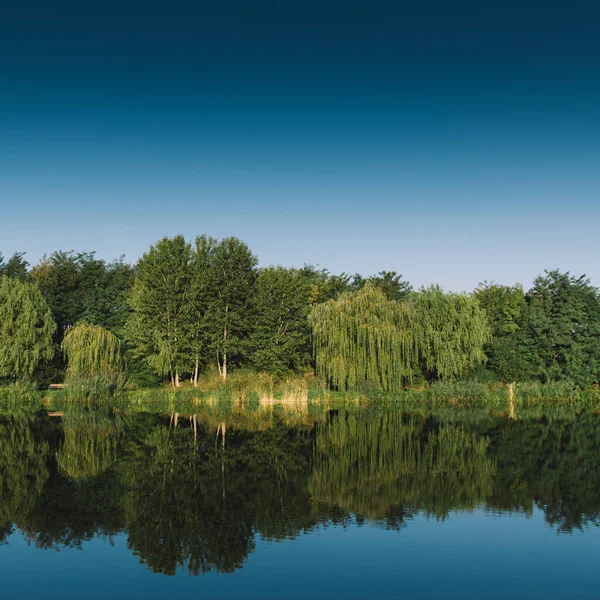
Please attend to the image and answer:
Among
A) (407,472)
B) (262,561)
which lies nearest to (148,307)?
(407,472)

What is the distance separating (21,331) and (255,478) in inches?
1001

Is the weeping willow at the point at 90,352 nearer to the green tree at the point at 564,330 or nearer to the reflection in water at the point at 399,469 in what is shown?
the reflection in water at the point at 399,469

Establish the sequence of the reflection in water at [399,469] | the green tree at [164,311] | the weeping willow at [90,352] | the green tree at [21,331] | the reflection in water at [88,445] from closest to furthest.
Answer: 1. the reflection in water at [399,469]
2. the reflection in water at [88,445]
3. the green tree at [21,331]
4. the weeping willow at [90,352]
5. the green tree at [164,311]

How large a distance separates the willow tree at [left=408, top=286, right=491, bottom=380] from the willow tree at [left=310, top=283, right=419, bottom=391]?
1.12 meters

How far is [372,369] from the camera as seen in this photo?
109 feet

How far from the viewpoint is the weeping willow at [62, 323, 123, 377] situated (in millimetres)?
34719

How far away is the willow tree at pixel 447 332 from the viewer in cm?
3503

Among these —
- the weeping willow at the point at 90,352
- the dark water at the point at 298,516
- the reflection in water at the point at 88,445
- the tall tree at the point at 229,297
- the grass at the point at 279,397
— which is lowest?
the dark water at the point at 298,516

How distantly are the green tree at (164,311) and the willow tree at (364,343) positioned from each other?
8.81 meters

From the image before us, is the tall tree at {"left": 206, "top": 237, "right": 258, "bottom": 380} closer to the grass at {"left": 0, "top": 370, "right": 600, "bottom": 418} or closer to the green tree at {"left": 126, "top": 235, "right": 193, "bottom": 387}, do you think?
the green tree at {"left": 126, "top": 235, "right": 193, "bottom": 387}

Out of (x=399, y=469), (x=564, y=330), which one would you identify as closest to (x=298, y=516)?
(x=399, y=469)

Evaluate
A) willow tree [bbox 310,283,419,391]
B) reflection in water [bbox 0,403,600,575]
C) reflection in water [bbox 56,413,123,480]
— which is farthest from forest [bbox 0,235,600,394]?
reflection in water [bbox 0,403,600,575]

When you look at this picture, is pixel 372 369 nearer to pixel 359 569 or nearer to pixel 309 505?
pixel 309 505

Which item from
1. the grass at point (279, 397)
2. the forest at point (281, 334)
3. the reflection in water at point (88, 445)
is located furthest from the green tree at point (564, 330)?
the reflection in water at point (88, 445)
